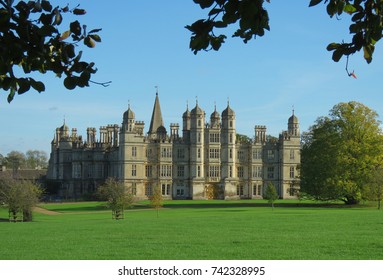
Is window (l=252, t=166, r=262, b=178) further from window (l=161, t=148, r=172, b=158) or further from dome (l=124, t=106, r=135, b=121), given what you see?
dome (l=124, t=106, r=135, b=121)

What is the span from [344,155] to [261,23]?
5157 cm

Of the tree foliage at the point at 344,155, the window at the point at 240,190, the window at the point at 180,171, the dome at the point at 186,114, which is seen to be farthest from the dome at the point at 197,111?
the tree foliage at the point at 344,155

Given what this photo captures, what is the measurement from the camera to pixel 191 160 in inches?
2931

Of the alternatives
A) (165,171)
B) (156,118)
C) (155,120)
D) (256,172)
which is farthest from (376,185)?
(156,118)

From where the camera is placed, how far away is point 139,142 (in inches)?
2872

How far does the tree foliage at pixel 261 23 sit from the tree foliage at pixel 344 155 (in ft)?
159

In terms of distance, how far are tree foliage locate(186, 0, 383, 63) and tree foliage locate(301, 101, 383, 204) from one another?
48613mm

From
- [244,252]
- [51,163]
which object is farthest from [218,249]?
[51,163]

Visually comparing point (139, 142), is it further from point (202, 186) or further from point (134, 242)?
point (134, 242)

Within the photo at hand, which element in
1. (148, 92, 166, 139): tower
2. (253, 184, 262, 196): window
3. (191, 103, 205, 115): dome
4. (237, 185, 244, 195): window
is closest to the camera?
(191, 103, 205, 115): dome

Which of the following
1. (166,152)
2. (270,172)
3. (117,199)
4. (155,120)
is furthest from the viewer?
(155,120)

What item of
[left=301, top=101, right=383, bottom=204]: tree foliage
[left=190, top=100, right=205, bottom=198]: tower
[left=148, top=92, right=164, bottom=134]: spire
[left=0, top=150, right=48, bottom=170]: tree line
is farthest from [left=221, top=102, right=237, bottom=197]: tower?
[left=0, top=150, right=48, bottom=170]: tree line

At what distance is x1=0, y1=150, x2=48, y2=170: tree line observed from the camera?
132m

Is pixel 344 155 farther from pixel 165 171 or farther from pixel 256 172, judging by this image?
pixel 165 171
